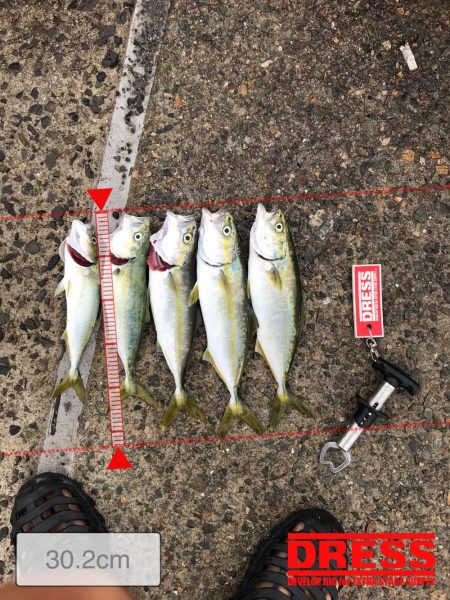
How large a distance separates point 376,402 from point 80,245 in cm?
202

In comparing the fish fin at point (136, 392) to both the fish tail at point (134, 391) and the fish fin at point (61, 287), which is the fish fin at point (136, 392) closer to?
the fish tail at point (134, 391)

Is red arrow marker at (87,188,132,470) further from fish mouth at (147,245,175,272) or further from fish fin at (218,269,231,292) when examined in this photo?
fish fin at (218,269,231,292)

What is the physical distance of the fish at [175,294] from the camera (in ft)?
10.5

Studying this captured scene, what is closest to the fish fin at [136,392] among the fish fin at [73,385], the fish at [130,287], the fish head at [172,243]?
→ the fish at [130,287]

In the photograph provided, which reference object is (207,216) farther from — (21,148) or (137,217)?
(21,148)

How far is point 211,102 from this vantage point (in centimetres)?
345

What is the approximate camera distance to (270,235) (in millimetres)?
3197

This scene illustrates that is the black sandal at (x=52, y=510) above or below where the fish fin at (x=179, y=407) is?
below

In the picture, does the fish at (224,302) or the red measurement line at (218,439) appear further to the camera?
the red measurement line at (218,439)

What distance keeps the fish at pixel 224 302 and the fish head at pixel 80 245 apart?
0.66 m

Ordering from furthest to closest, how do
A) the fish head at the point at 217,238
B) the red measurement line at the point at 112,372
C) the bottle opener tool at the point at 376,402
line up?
1. the red measurement line at the point at 112,372
2. the bottle opener tool at the point at 376,402
3. the fish head at the point at 217,238

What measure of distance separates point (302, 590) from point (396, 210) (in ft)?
8.12

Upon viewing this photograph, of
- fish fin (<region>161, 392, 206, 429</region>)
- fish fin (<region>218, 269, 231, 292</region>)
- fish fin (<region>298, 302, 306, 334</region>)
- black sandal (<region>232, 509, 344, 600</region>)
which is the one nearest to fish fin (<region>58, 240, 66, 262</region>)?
fish fin (<region>218, 269, 231, 292</region>)

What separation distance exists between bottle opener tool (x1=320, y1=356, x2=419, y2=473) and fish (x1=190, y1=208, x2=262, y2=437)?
1.86 ft
